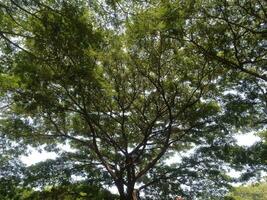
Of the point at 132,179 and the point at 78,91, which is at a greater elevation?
the point at 78,91

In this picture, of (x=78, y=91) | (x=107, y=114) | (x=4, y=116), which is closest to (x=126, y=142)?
(x=107, y=114)

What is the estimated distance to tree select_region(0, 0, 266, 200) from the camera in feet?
32.2

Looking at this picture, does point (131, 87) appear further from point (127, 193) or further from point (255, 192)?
point (255, 192)

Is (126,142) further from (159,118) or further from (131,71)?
(131,71)

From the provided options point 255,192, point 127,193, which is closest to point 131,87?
point 127,193

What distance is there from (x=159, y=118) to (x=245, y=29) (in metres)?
6.72

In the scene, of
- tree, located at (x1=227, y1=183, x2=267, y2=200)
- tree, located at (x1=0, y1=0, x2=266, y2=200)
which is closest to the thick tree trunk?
tree, located at (x1=0, y1=0, x2=266, y2=200)

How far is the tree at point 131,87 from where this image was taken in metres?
9.81

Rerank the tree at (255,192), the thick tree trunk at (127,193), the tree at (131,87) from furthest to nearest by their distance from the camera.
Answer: the tree at (255,192) → the thick tree trunk at (127,193) → the tree at (131,87)

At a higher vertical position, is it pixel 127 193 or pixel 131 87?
pixel 131 87

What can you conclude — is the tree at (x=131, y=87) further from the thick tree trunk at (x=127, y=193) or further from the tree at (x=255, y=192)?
the tree at (x=255, y=192)

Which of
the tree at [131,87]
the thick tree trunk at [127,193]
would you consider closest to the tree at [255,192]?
the tree at [131,87]

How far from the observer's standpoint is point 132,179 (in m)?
16.1

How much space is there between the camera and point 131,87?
14.9 metres
